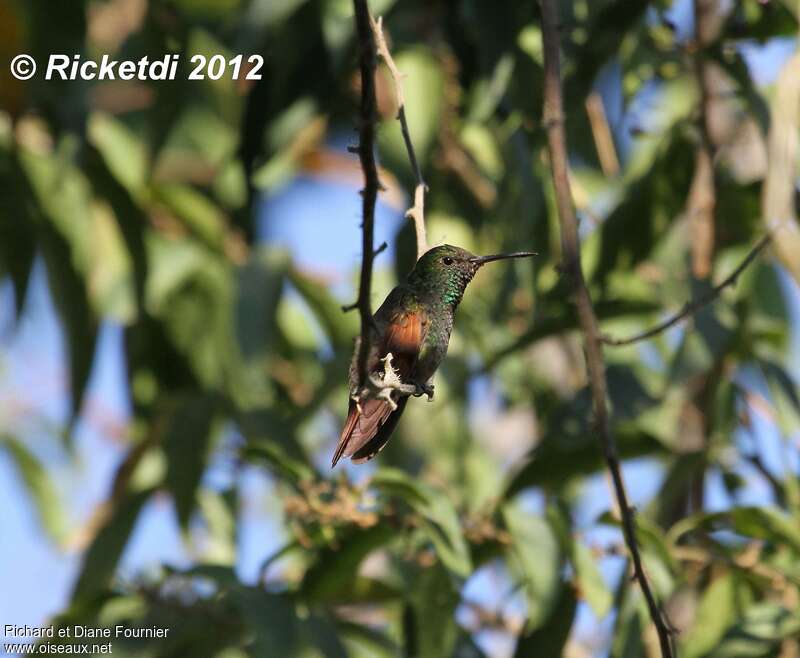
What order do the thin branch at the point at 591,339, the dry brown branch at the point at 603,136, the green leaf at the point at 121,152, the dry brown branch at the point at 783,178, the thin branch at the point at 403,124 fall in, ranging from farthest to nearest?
the green leaf at the point at 121,152, the dry brown branch at the point at 603,136, the dry brown branch at the point at 783,178, the thin branch at the point at 403,124, the thin branch at the point at 591,339

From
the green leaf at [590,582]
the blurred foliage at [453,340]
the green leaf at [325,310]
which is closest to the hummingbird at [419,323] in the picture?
the blurred foliage at [453,340]

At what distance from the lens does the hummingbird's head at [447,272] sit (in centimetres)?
274

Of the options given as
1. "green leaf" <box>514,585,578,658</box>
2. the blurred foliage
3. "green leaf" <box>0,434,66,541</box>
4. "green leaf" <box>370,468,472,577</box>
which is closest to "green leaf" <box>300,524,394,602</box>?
the blurred foliage

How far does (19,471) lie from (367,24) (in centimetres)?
464

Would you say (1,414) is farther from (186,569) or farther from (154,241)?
(186,569)

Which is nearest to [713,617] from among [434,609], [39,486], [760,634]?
[760,634]

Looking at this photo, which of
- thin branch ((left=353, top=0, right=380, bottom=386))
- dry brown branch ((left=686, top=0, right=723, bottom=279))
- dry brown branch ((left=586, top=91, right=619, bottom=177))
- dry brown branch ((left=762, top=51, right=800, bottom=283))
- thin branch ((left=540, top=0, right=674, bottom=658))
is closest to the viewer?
thin branch ((left=353, top=0, right=380, bottom=386))

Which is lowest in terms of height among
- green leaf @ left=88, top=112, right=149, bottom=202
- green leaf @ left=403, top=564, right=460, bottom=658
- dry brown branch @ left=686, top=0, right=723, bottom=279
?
green leaf @ left=403, top=564, right=460, bottom=658

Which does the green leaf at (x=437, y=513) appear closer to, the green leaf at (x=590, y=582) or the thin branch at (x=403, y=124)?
the green leaf at (x=590, y=582)

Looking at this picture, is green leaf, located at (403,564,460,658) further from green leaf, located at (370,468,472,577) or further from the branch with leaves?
the branch with leaves

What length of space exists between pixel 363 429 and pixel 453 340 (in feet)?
8.41

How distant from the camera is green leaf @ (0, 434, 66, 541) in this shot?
5.70 meters

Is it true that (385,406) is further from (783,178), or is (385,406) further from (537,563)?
(537,563)

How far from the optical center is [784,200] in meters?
2.46
